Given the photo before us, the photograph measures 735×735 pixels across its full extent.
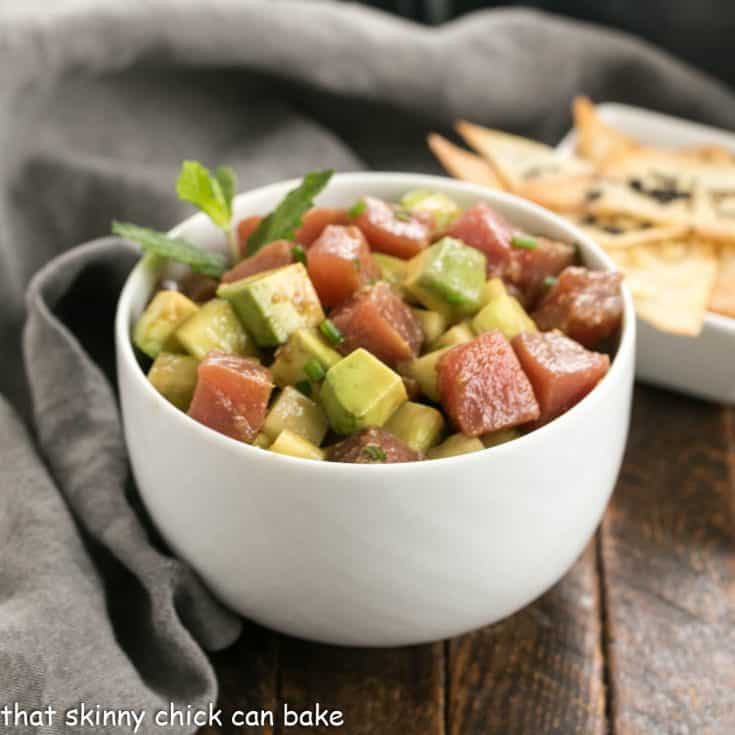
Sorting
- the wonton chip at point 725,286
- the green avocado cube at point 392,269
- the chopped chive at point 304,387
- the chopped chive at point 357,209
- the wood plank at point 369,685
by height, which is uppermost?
the chopped chive at point 357,209

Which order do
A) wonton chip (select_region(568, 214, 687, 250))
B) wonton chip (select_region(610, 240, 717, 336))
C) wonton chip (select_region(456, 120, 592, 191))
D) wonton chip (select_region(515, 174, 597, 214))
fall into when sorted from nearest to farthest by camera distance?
wonton chip (select_region(610, 240, 717, 336)) → wonton chip (select_region(568, 214, 687, 250)) → wonton chip (select_region(515, 174, 597, 214)) → wonton chip (select_region(456, 120, 592, 191))

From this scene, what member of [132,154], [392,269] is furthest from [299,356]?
[132,154]

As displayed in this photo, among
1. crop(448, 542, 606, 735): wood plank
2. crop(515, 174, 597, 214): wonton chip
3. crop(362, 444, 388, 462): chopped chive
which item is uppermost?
crop(362, 444, 388, 462): chopped chive

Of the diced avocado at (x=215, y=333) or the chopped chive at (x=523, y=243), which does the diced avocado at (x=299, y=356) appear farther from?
the chopped chive at (x=523, y=243)

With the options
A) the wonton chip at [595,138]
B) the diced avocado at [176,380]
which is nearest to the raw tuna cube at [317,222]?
the diced avocado at [176,380]

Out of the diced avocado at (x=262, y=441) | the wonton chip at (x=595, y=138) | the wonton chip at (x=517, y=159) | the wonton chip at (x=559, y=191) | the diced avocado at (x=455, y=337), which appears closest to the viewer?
the diced avocado at (x=262, y=441)

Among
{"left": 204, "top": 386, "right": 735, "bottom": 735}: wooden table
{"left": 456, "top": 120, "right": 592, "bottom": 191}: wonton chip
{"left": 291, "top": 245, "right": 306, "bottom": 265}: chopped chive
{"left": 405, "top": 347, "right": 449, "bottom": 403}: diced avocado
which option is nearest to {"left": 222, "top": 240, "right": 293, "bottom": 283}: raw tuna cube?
{"left": 291, "top": 245, "right": 306, "bottom": 265}: chopped chive

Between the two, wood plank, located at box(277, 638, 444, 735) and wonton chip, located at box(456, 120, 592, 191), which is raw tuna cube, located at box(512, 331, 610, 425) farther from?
wonton chip, located at box(456, 120, 592, 191)
